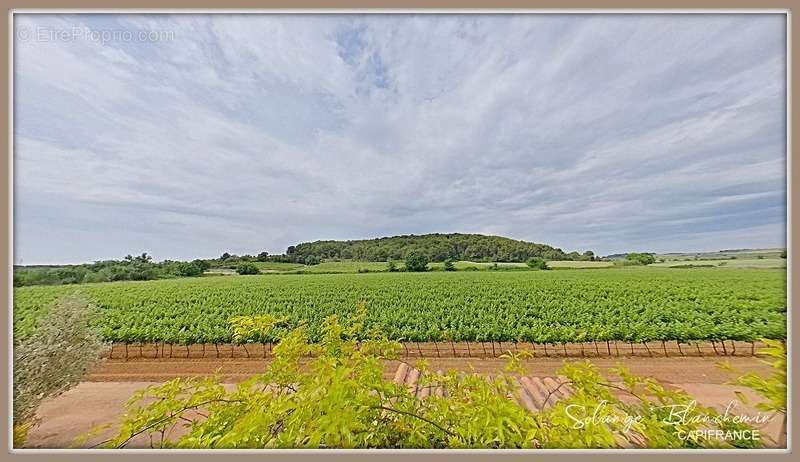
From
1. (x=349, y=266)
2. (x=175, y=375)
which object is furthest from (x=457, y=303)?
(x=175, y=375)

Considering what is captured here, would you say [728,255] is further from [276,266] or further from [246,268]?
[246,268]

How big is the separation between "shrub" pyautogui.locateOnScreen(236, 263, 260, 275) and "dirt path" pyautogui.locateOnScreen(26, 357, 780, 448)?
405mm

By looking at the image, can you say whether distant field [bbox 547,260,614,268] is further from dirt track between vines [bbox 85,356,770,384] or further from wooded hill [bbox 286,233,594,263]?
dirt track between vines [bbox 85,356,770,384]

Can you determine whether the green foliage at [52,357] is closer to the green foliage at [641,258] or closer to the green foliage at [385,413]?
the green foliage at [385,413]

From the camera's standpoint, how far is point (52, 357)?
4.70 feet

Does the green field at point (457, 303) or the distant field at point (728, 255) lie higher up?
the distant field at point (728, 255)

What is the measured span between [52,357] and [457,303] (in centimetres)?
177

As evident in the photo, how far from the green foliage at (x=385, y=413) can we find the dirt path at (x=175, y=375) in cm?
34

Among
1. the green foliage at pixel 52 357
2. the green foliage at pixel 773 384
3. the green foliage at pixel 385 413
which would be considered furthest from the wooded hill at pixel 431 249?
the green foliage at pixel 52 357

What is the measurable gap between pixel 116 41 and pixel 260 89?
0.61 m

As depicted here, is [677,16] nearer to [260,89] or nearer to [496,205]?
[496,205]

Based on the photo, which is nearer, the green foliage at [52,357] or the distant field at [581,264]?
the green foliage at [52,357]

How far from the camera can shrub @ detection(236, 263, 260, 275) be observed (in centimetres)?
160

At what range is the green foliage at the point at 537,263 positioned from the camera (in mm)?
1639
